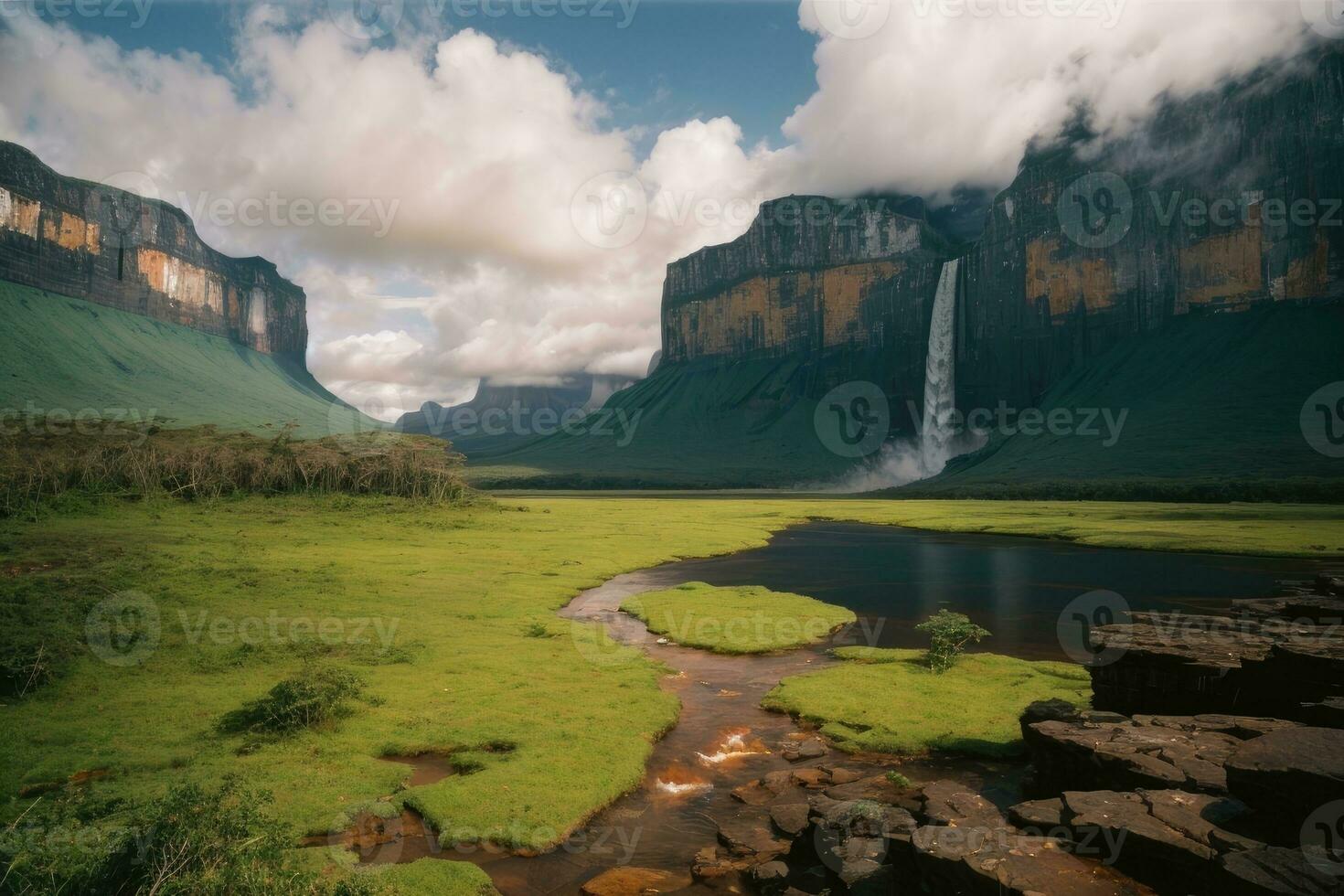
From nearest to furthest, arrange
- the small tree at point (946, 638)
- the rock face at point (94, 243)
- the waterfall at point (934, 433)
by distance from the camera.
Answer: the small tree at point (946, 638) → the rock face at point (94, 243) → the waterfall at point (934, 433)

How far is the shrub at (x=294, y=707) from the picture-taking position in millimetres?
13977

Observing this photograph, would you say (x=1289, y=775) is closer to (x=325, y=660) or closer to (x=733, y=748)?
(x=733, y=748)

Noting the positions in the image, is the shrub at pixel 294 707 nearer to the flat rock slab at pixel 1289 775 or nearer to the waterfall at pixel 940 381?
the flat rock slab at pixel 1289 775

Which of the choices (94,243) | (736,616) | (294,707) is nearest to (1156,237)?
(736,616)

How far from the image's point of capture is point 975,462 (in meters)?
142

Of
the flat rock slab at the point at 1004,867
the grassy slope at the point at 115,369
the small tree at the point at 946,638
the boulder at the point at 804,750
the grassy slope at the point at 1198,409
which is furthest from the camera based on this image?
the grassy slope at the point at 115,369

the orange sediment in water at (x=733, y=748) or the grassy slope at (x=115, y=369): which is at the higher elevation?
the grassy slope at (x=115, y=369)

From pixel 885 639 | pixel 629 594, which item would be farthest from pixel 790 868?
pixel 629 594

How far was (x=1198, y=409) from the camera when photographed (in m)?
113

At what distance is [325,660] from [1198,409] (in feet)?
439

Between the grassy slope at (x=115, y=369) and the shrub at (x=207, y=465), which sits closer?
the shrub at (x=207, y=465)

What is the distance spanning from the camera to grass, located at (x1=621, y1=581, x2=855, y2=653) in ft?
77.3

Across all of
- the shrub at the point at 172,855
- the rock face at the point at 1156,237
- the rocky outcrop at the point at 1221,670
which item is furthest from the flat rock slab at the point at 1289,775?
the rock face at the point at 1156,237

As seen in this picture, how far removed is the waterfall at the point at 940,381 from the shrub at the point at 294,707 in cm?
16170
